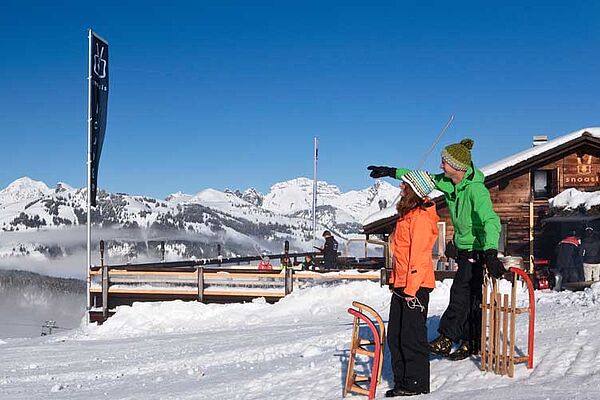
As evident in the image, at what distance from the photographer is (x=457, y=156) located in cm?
657

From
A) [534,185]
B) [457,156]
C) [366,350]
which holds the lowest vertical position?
[366,350]

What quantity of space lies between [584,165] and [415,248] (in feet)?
54.9

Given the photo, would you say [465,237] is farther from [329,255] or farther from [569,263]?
[329,255]

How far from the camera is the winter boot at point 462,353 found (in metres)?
6.86

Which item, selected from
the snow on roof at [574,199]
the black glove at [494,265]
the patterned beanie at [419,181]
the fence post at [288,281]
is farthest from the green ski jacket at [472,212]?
the snow on roof at [574,199]

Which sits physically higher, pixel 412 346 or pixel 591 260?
pixel 591 260

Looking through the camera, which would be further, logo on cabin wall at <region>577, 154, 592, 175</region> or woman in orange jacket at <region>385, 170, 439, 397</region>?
logo on cabin wall at <region>577, 154, 592, 175</region>

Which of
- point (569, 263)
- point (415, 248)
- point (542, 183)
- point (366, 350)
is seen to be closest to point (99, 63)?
point (542, 183)

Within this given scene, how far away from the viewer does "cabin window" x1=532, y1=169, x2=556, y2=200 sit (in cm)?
2080

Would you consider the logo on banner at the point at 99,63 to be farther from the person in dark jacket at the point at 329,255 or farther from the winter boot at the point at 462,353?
the winter boot at the point at 462,353

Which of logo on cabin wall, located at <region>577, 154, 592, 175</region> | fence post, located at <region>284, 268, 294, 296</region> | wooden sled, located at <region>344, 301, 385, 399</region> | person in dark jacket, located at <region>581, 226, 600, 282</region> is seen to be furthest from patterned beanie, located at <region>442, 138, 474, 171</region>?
logo on cabin wall, located at <region>577, 154, 592, 175</region>

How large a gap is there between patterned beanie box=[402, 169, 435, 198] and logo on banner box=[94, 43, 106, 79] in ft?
52.5

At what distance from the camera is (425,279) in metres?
5.73

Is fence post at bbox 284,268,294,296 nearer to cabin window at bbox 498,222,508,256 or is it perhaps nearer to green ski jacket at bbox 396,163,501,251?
cabin window at bbox 498,222,508,256
